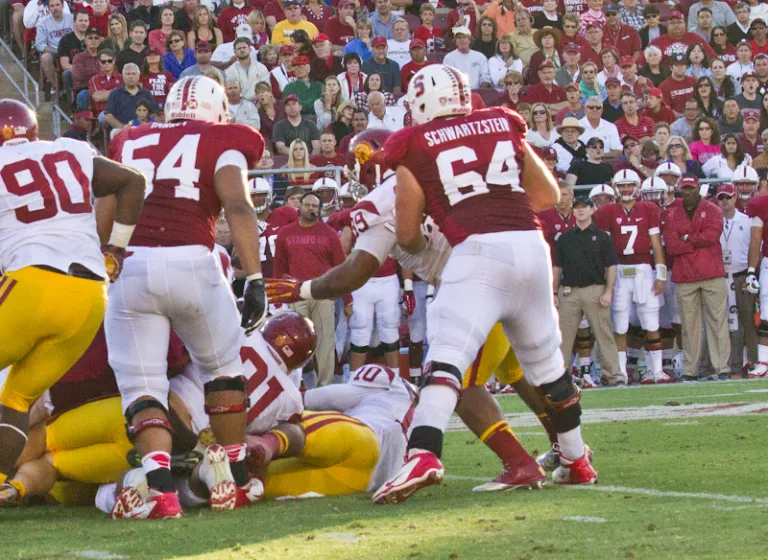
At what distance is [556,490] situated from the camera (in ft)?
17.6

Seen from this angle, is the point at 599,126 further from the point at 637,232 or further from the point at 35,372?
the point at 35,372

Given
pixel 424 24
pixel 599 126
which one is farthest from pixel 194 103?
pixel 424 24

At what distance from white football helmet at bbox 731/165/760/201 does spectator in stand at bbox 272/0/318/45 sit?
5106mm

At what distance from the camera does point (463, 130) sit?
519 centimetres

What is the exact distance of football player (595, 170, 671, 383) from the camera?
41.5ft

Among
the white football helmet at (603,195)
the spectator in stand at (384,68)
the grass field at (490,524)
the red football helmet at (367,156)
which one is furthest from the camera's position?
the spectator in stand at (384,68)

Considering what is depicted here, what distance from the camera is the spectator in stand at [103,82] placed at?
13211 millimetres

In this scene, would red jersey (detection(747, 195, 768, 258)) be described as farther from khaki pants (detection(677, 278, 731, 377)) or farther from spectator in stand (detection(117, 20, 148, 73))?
spectator in stand (detection(117, 20, 148, 73))

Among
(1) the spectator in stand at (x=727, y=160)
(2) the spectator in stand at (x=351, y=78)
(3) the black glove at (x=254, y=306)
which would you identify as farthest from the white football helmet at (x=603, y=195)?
(3) the black glove at (x=254, y=306)

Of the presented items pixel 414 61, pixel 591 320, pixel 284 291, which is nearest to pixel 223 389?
pixel 284 291

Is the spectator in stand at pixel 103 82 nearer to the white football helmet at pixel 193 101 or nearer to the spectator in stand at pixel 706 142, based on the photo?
the spectator in stand at pixel 706 142

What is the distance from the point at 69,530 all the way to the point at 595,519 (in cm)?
Answer: 186

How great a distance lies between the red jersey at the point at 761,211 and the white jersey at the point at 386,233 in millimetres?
7659

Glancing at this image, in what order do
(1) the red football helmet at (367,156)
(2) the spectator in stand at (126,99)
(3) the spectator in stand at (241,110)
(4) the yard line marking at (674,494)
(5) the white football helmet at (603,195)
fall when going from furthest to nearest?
(3) the spectator in stand at (241,110) → (5) the white football helmet at (603,195) → (2) the spectator in stand at (126,99) → (1) the red football helmet at (367,156) → (4) the yard line marking at (674,494)
